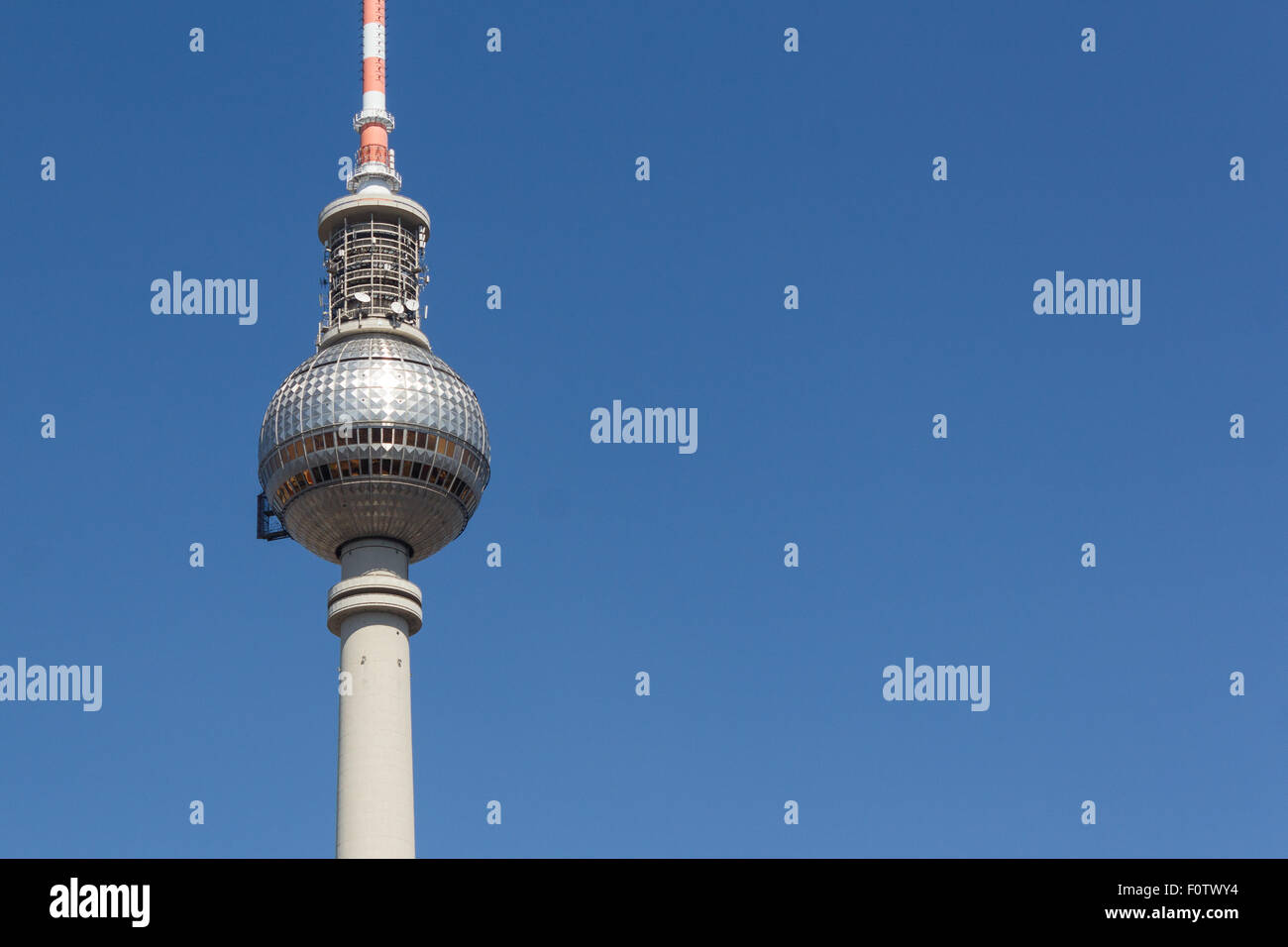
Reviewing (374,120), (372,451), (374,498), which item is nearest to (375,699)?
(374,498)

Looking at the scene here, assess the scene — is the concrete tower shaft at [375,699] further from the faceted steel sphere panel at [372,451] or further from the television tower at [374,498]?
the faceted steel sphere panel at [372,451]

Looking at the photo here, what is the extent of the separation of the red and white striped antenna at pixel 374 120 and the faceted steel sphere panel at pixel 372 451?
2331 centimetres

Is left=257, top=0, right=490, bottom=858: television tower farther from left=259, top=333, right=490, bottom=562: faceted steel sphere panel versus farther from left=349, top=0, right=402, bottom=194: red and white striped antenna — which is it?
left=349, top=0, right=402, bottom=194: red and white striped antenna

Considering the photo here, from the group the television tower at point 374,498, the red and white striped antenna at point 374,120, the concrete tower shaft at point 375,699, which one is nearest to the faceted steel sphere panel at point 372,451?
the television tower at point 374,498

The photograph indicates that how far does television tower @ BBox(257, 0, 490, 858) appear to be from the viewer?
151m

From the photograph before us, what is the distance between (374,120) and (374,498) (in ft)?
148

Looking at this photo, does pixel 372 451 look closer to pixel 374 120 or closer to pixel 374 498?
pixel 374 498

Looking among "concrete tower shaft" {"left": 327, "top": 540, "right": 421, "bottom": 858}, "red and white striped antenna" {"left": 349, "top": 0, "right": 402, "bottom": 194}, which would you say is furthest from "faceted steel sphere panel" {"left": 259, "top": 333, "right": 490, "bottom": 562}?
"red and white striped antenna" {"left": 349, "top": 0, "right": 402, "bottom": 194}
